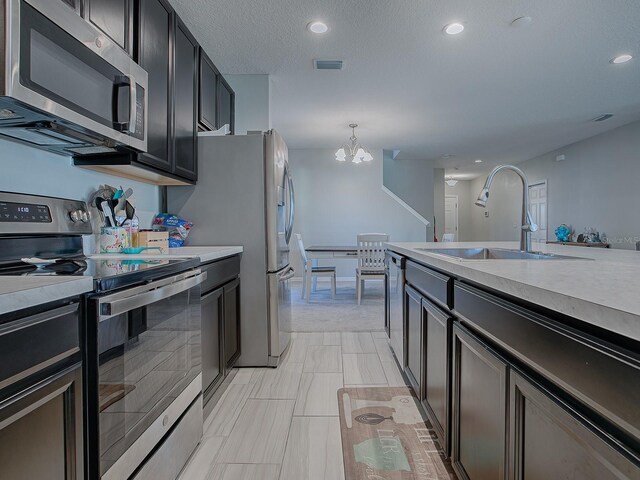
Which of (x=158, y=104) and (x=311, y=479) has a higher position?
(x=158, y=104)

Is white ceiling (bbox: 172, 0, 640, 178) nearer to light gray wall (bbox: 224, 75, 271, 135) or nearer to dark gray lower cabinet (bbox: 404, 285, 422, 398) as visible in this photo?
light gray wall (bbox: 224, 75, 271, 135)

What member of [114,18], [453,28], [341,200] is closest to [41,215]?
[114,18]

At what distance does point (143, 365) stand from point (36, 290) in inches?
22.5

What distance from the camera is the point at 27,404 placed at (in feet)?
2.41

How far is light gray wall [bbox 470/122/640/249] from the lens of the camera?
5.49 meters

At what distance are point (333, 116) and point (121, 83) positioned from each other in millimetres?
3753

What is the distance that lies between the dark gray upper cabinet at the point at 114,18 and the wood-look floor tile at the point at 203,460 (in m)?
1.91

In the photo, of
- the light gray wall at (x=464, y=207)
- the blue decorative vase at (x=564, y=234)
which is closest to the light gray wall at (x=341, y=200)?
the blue decorative vase at (x=564, y=234)

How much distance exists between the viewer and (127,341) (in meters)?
1.13

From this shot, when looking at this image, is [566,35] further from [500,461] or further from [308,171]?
[308,171]

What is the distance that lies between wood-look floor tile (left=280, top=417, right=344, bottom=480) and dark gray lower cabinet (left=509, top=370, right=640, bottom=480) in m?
0.88

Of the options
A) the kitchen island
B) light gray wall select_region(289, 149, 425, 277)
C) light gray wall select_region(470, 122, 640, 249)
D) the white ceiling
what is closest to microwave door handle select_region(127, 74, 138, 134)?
the white ceiling

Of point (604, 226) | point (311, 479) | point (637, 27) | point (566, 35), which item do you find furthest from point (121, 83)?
point (604, 226)

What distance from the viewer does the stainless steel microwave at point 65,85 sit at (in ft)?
3.55
